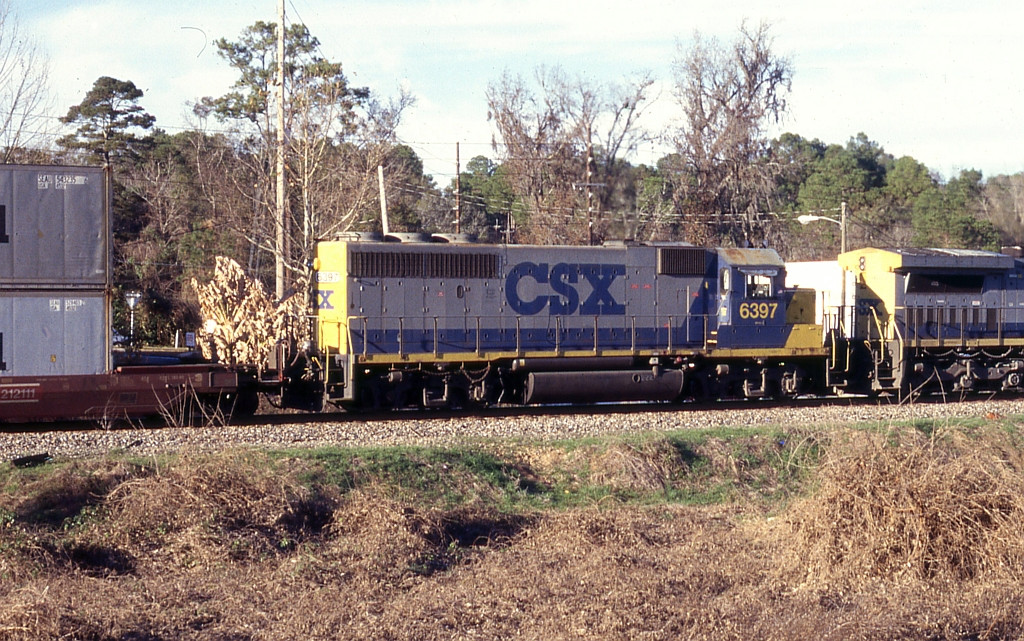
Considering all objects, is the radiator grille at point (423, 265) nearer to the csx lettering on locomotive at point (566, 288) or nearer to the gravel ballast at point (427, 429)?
the csx lettering on locomotive at point (566, 288)

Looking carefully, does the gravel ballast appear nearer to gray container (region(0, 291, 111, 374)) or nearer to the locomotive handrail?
gray container (region(0, 291, 111, 374))

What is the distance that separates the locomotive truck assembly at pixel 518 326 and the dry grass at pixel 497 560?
4630 millimetres

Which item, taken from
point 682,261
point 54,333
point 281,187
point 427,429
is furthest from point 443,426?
point 281,187

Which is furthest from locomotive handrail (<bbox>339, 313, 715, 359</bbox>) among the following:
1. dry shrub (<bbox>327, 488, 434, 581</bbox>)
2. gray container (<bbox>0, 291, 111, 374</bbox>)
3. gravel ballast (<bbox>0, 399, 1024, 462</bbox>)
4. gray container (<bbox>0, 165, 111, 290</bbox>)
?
dry shrub (<bbox>327, 488, 434, 581</bbox>)

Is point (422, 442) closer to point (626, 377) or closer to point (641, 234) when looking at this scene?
point (626, 377)

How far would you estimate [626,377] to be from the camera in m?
18.0

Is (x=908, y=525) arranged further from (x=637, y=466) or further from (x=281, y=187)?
(x=281, y=187)

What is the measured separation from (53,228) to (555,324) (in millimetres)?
8823

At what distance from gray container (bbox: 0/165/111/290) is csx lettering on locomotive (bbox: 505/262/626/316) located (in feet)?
23.7

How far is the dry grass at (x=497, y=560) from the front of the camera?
6520 millimetres

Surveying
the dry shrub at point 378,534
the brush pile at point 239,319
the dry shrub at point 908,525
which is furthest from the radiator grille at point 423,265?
the dry shrub at point 908,525

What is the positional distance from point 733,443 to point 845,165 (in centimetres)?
5562

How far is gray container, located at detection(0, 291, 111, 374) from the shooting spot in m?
13.7

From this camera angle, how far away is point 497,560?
845 cm
